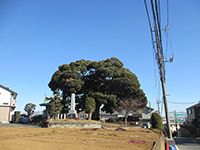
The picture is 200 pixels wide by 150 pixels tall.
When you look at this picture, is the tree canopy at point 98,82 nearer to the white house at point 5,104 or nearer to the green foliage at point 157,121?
the green foliage at point 157,121

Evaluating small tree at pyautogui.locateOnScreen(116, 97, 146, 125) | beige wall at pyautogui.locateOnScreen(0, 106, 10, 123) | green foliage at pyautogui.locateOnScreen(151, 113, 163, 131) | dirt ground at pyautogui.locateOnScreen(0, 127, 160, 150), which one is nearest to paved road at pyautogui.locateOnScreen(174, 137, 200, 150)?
dirt ground at pyautogui.locateOnScreen(0, 127, 160, 150)

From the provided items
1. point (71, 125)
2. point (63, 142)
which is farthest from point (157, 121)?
point (63, 142)

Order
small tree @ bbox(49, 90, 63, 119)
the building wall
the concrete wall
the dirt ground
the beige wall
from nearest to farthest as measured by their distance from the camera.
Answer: the dirt ground, the concrete wall, small tree @ bbox(49, 90, 63, 119), the beige wall, the building wall

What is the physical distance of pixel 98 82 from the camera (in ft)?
106

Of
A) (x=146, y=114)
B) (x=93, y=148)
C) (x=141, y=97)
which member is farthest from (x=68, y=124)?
(x=146, y=114)

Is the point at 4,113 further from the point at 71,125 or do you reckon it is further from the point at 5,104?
the point at 71,125

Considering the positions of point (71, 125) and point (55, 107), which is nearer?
point (71, 125)

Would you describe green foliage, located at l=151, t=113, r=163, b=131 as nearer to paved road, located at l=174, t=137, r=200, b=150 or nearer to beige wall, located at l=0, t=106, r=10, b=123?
paved road, located at l=174, t=137, r=200, b=150

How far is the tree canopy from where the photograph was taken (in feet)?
93.6

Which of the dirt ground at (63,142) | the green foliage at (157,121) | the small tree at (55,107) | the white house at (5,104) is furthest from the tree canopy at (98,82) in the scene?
the dirt ground at (63,142)

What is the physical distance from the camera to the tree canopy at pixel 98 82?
2852 cm

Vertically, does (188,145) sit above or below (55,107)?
below

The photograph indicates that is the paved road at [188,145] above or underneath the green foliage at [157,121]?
underneath

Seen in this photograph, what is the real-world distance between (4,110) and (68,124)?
18580 millimetres
